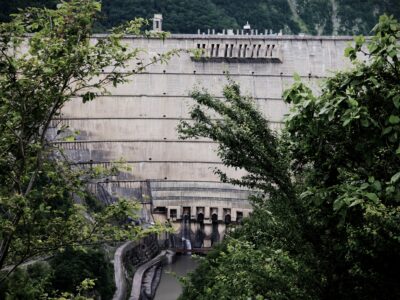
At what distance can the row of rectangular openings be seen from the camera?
44219 millimetres

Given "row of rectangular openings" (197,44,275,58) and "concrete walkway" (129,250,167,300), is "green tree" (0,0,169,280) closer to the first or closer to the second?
"concrete walkway" (129,250,167,300)

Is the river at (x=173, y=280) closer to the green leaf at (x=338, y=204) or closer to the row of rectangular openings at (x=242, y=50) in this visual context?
the row of rectangular openings at (x=242, y=50)

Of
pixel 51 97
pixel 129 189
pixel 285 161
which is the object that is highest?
pixel 51 97

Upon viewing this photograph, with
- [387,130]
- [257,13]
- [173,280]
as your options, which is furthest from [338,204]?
[257,13]

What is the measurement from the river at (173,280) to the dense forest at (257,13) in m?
16.9

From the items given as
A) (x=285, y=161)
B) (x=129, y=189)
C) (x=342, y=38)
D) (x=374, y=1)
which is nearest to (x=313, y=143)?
(x=285, y=161)

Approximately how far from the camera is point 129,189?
136ft

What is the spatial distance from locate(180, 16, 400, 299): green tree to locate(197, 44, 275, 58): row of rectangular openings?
1341 inches

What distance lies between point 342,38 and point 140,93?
1219 cm

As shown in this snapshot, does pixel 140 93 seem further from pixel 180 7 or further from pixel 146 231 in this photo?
pixel 146 231

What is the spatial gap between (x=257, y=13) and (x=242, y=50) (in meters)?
27.5

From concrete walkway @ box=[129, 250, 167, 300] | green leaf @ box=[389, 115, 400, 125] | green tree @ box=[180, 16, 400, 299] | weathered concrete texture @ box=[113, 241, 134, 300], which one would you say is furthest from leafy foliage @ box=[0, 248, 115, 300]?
green leaf @ box=[389, 115, 400, 125]

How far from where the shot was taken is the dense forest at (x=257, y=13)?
60.0m

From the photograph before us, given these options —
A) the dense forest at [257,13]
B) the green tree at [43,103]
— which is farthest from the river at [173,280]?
the green tree at [43,103]
